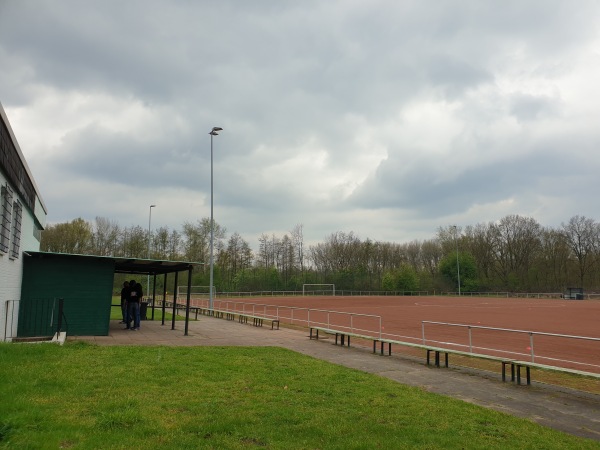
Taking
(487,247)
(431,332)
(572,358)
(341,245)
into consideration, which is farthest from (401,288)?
(572,358)

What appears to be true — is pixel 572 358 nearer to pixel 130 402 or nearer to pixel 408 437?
pixel 408 437

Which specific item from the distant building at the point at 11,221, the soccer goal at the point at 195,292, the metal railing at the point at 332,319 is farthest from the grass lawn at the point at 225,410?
the soccer goal at the point at 195,292

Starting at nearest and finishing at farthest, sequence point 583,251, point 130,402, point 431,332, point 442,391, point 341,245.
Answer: point 130,402
point 442,391
point 431,332
point 583,251
point 341,245

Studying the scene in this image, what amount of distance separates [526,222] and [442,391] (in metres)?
88.9

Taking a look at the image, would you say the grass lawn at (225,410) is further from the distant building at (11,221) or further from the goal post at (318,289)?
the goal post at (318,289)

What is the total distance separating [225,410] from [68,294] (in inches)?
440

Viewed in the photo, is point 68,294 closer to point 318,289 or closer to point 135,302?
point 135,302

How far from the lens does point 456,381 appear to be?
9.26m

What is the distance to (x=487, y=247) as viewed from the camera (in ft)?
299

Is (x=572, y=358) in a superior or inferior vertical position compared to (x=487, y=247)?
inferior

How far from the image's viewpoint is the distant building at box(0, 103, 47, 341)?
1104cm

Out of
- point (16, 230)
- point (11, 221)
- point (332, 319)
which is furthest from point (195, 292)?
point (11, 221)

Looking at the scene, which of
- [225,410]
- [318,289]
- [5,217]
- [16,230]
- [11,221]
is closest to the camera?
[225,410]

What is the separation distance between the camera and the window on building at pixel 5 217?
11281mm
